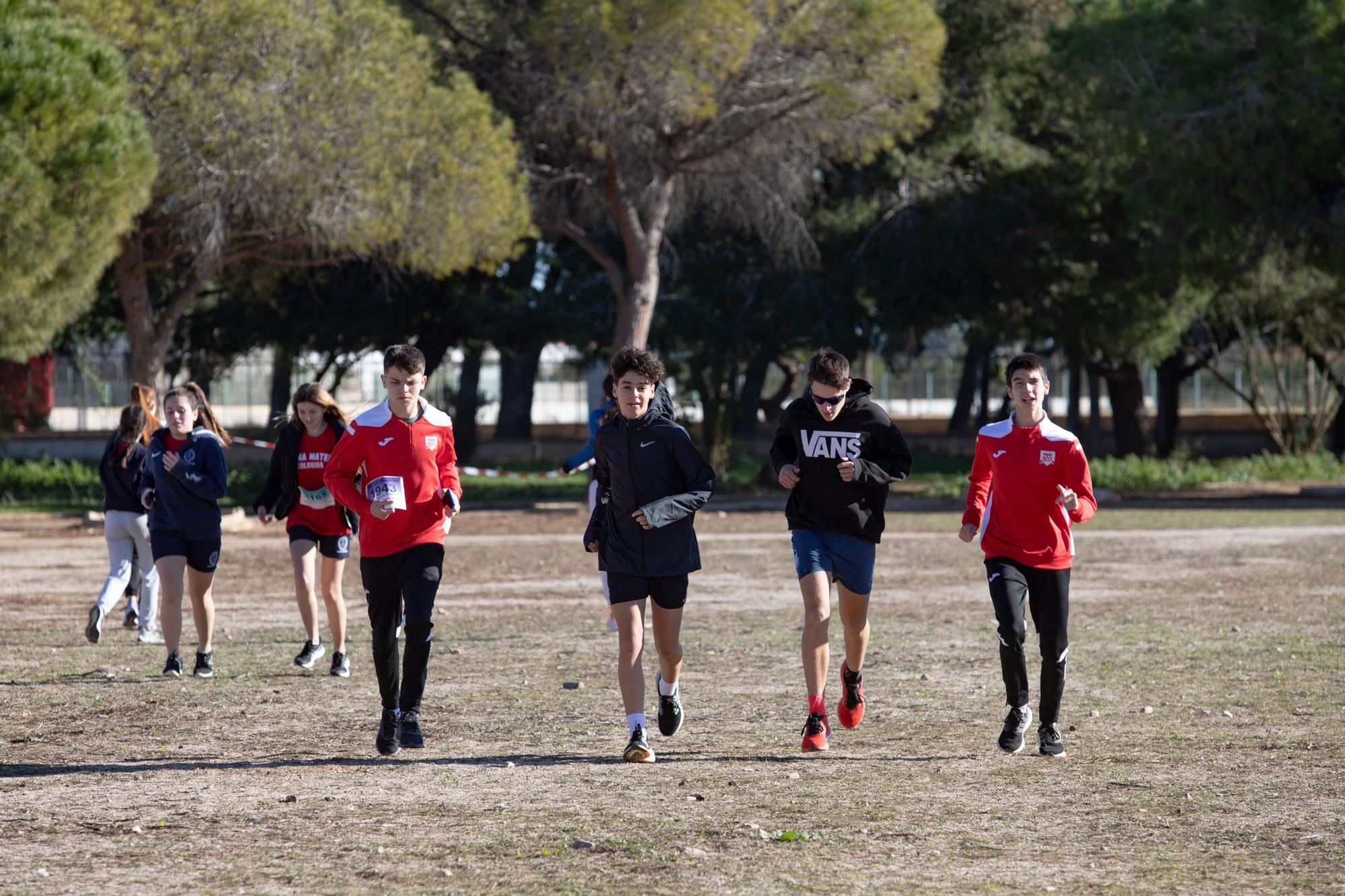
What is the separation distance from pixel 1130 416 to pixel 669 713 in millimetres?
29795

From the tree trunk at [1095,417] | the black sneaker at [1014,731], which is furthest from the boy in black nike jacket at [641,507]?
the tree trunk at [1095,417]

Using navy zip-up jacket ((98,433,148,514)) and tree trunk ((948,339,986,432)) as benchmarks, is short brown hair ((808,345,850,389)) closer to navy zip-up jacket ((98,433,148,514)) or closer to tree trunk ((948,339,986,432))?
navy zip-up jacket ((98,433,148,514))

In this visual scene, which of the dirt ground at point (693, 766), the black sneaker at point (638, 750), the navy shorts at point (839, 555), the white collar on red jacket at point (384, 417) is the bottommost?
the dirt ground at point (693, 766)

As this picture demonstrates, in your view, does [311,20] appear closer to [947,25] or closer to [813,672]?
[947,25]

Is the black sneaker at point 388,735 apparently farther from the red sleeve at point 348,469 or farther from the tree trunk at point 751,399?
the tree trunk at point 751,399

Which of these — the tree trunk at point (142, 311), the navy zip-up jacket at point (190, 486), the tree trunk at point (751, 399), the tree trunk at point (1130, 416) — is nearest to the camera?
the navy zip-up jacket at point (190, 486)

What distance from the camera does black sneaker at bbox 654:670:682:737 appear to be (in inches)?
269

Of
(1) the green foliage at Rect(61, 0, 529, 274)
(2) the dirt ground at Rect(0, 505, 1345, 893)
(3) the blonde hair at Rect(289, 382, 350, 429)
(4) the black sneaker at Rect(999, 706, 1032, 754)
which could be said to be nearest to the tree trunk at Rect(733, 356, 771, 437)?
(1) the green foliage at Rect(61, 0, 529, 274)

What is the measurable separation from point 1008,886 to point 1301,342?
3314cm

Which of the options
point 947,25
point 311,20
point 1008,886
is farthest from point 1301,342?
point 1008,886

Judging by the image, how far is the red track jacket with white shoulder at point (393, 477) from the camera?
22.2 feet

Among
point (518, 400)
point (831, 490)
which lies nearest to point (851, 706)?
point (831, 490)

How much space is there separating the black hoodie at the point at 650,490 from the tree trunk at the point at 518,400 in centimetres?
3512

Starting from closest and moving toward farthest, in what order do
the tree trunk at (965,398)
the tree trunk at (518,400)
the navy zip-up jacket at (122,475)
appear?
the navy zip-up jacket at (122,475)
the tree trunk at (518,400)
the tree trunk at (965,398)
